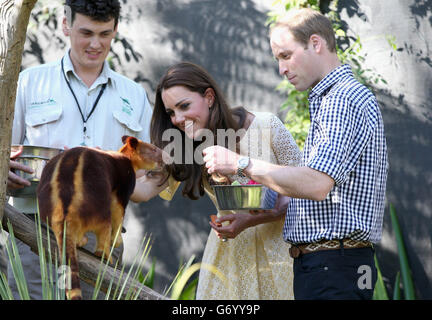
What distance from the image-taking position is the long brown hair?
3.15 meters

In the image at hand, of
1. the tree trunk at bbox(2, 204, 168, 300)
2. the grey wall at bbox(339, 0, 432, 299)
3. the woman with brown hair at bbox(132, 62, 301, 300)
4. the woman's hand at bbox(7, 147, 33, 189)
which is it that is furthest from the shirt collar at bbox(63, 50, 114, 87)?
the grey wall at bbox(339, 0, 432, 299)

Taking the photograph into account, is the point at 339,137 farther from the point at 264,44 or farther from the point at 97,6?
the point at 264,44

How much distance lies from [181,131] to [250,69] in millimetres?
3321

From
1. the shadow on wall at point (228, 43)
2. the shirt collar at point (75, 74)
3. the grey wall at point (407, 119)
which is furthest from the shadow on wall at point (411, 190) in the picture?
the shirt collar at point (75, 74)

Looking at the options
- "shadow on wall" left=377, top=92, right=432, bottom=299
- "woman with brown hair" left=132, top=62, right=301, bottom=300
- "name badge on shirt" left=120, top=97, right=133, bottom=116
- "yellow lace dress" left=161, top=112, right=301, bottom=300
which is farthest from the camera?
"shadow on wall" left=377, top=92, right=432, bottom=299

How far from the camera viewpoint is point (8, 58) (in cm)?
227

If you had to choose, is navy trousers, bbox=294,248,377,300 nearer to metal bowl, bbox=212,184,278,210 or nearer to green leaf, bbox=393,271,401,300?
metal bowl, bbox=212,184,278,210

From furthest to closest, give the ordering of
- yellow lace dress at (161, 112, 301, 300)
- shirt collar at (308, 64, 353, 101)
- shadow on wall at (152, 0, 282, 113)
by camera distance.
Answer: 1. shadow on wall at (152, 0, 282, 113)
2. yellow lace dress at (161, 112, 301, 300)
3. shirt collar at (308, 64, 353, 101)

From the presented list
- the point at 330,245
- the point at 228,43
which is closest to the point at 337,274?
the point at 330,245

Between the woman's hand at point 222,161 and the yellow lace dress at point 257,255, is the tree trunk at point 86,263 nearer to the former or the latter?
the woman's hand at point 222,161

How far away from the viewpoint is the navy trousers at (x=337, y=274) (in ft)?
8.19

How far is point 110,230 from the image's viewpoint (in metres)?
2.30
